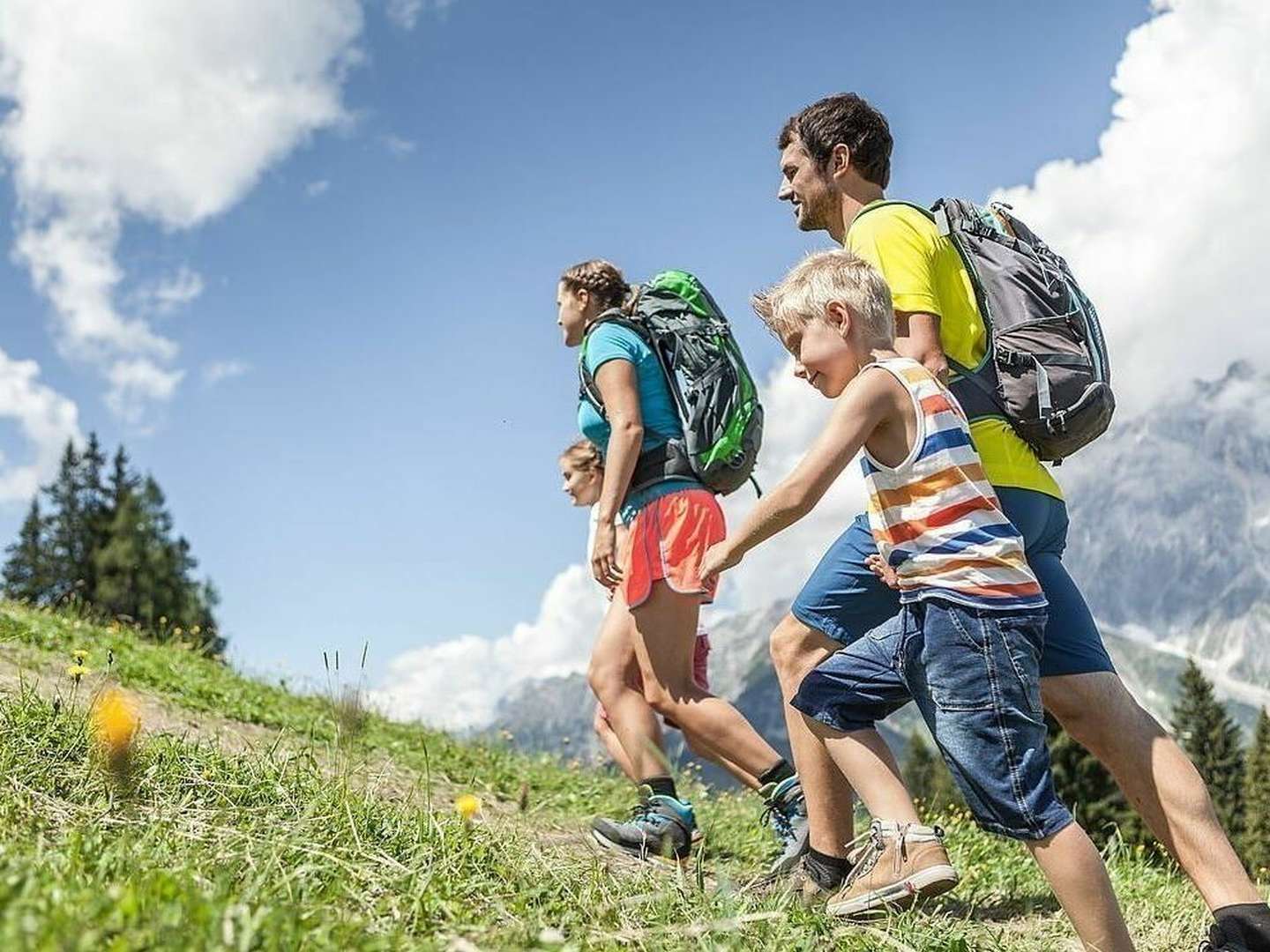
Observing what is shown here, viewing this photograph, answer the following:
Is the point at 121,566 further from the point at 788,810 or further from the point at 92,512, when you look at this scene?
the point at 788,810

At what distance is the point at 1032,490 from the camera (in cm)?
388

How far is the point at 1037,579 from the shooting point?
3.75 meters

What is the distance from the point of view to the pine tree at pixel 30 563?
55375 millimetres

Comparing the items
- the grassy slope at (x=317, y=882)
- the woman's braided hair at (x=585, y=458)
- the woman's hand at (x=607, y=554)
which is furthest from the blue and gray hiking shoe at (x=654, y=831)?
the woman's braided hair at (x=585, y=458)

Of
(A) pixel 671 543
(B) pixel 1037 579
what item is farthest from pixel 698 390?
(B) pixel 1037 579

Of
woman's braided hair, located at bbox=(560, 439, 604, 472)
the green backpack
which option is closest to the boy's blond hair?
the green backpack

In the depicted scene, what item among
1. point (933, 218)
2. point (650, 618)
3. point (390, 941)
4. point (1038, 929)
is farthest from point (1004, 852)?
point (390, 941)

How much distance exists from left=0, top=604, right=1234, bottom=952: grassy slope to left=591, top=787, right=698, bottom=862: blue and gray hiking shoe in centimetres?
18

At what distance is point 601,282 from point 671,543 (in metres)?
1.47

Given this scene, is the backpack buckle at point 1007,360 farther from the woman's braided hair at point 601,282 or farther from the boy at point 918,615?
the woman's braided hair at point 601,282

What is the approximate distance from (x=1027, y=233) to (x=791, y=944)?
2.72 meters

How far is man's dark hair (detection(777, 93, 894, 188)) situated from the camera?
4.43 meters

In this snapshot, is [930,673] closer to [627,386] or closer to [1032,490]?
[1032,490]

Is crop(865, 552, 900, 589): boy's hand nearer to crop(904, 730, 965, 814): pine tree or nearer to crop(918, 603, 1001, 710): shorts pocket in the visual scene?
crop(918, 603, 1001, 710): shorts pocket
